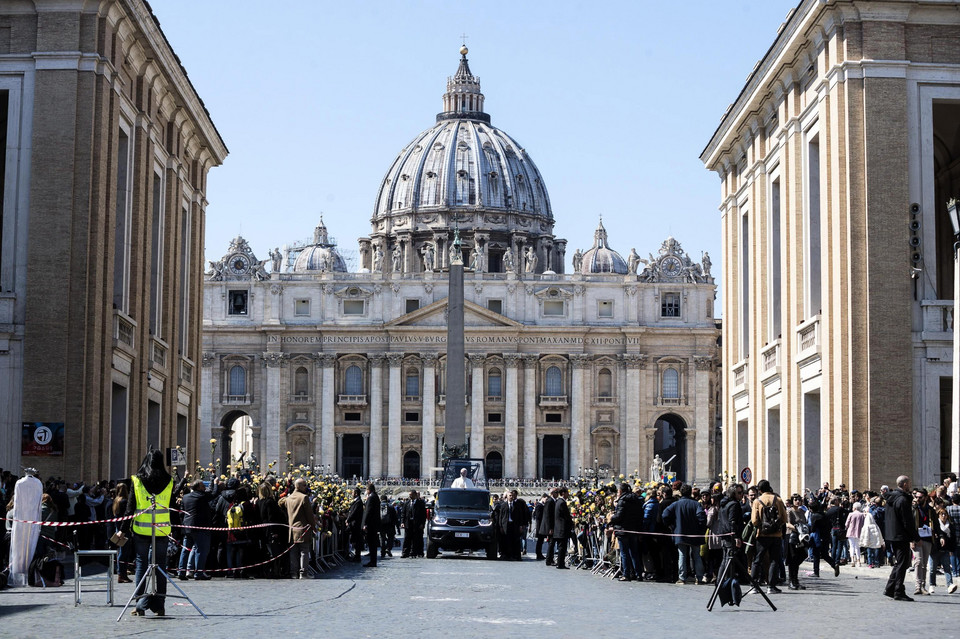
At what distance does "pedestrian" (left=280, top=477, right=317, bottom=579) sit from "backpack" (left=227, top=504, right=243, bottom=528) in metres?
0.79

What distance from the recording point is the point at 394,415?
112m

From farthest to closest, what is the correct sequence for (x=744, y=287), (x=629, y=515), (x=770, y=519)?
1. (x=744, y=287)
2. (x=629, y=515)
3. (x=770, y=519)

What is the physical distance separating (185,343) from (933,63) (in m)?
21.1

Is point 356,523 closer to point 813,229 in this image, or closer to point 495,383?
point 813,229

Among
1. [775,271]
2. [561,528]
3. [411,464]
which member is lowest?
[561,528]

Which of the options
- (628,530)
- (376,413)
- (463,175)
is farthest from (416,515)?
(463,175)

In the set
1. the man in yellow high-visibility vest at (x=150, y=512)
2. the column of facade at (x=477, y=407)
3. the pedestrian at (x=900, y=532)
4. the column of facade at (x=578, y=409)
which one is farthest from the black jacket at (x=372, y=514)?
the column of facade at (x=578, y=409)

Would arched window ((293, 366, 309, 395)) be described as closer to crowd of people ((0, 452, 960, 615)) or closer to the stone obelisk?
Answer: the stone obelisk

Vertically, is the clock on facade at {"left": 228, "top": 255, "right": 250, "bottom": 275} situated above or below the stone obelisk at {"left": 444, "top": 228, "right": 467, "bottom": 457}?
above

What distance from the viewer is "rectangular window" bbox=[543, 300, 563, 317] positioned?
372 ft

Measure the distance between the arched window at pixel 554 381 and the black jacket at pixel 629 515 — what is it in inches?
3471

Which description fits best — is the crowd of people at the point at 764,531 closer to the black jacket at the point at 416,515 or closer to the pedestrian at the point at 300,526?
the black jacket at the point at 416,515

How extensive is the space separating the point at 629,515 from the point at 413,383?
3498 inches

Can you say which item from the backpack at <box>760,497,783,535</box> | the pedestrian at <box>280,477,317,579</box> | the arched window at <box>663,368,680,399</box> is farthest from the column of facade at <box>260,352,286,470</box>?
the backpack at <box>760,497,783,535</box>
